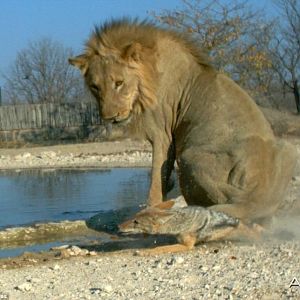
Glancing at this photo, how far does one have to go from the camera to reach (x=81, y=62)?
9.41 metres

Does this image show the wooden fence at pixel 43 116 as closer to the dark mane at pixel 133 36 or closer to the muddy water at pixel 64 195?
the muddy water at pixel 64 195

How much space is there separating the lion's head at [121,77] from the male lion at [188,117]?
0.01 meters

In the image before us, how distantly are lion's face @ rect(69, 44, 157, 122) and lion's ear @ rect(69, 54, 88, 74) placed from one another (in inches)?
5.3

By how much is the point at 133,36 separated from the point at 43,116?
3411cm

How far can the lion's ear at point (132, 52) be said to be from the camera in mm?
9055

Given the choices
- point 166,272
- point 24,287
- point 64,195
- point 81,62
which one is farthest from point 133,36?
point 64,195

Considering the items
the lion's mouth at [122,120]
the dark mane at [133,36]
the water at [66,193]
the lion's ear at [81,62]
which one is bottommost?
the water at [66,193]

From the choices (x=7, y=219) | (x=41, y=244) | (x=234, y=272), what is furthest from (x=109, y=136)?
(x=234, y=272)

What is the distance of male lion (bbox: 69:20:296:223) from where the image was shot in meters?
8.73

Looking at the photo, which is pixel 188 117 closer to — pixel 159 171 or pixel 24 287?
pixel 159 171

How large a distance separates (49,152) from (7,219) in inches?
629

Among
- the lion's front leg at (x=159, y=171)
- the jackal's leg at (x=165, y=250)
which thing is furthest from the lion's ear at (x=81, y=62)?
the jackal's leg at (x=165, y=250)

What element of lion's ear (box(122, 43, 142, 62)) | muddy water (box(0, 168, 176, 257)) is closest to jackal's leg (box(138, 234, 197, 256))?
muddy water (box(0, 168, 176, 257))

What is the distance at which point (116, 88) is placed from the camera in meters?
9.06
